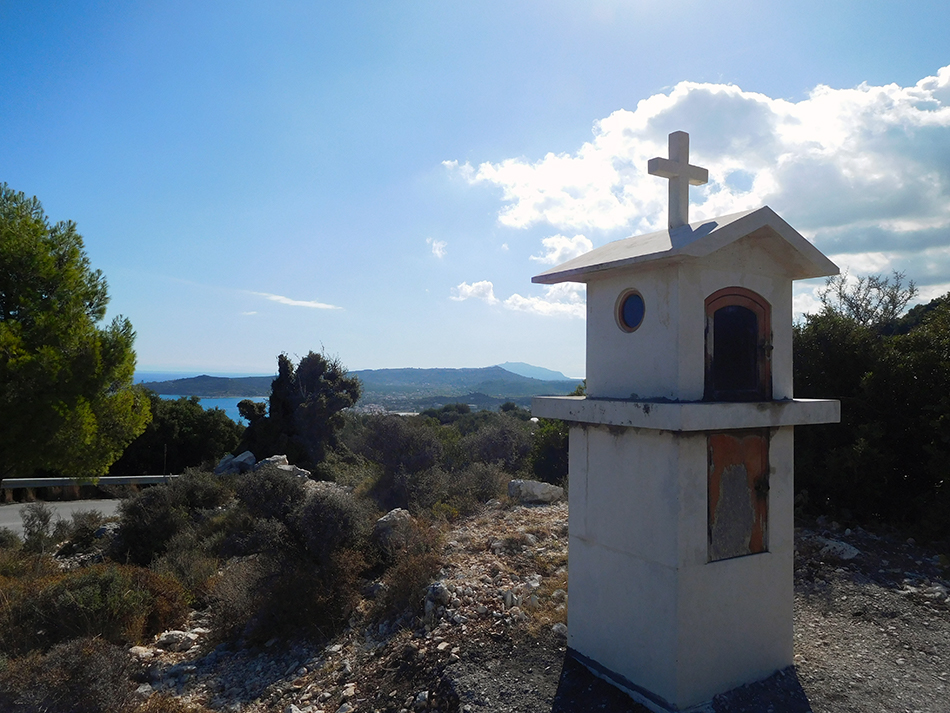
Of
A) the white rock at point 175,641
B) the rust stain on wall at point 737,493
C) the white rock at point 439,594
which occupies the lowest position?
the white rock at point 175,641

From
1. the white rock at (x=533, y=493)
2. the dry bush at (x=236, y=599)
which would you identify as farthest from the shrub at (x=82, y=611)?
the white rock at (x=533, y=493)

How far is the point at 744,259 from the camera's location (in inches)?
179

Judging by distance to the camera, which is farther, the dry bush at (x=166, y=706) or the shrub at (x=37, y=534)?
the shrub at (x=37, y=534)

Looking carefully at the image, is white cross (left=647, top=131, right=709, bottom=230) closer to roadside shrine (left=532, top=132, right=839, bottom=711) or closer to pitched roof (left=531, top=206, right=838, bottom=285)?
roadside shrine (left=532, top=132, right=839, bottom=711)

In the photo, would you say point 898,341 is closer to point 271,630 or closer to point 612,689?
point 612,689

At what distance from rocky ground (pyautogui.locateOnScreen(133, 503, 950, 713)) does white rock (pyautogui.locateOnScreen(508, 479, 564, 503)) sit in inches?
101

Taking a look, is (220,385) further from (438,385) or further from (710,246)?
(710,246)

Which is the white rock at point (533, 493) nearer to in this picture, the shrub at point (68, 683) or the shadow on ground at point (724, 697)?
the shadow on ground at point (724, 697)

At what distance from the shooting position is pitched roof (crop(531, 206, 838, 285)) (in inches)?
161

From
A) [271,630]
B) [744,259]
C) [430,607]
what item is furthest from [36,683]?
[744,259]

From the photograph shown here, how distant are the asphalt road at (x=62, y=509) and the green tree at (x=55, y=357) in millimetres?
4935

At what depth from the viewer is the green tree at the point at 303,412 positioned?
19.3m

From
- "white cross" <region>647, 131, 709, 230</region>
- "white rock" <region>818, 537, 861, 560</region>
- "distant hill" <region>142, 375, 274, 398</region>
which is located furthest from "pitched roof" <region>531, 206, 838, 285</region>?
"distant hill" <region>142, 375, 274, 398</region>

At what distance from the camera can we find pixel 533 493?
1029cm
